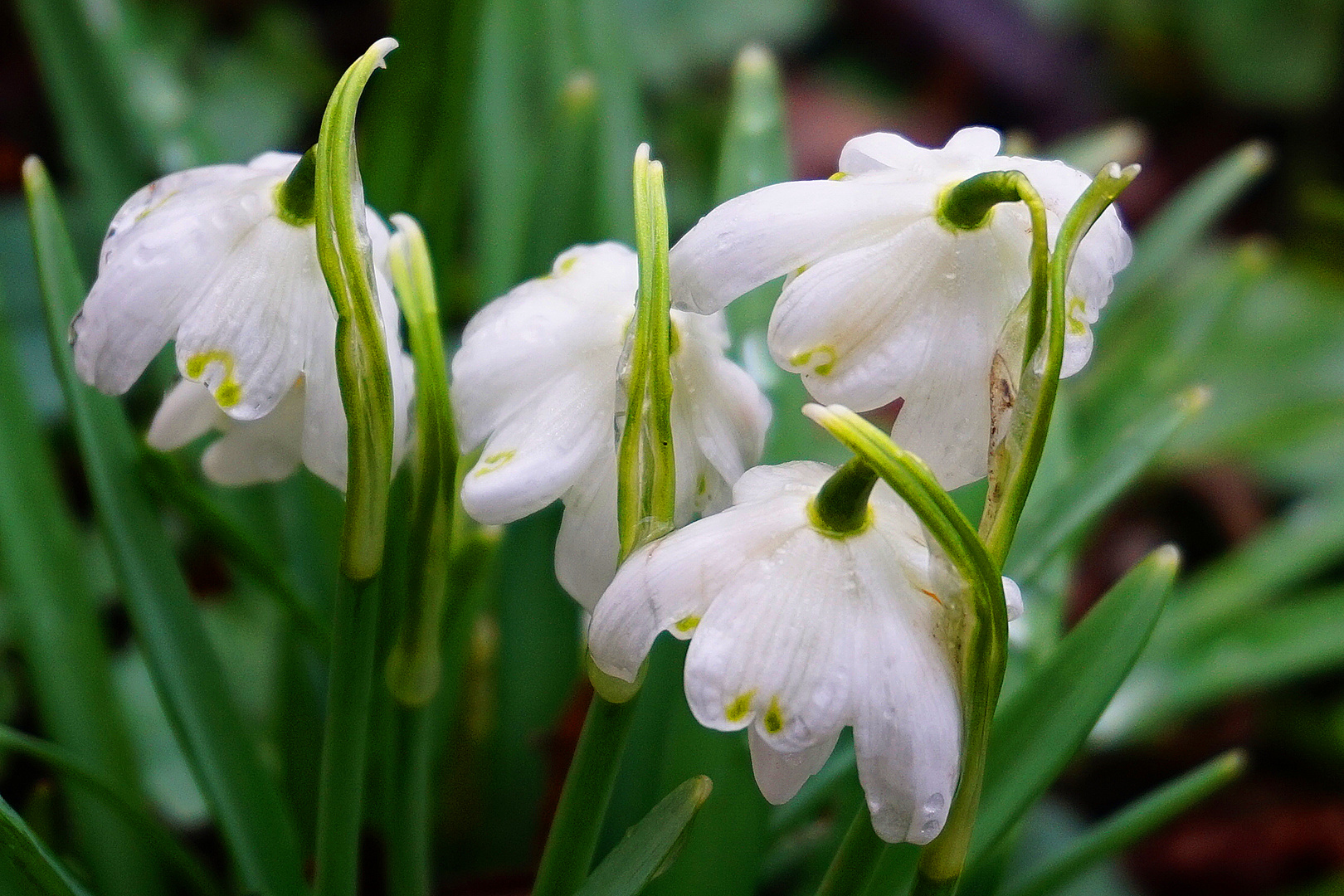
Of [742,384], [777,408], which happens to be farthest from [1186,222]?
[742,384]

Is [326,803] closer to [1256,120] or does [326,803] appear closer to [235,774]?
[235,774]

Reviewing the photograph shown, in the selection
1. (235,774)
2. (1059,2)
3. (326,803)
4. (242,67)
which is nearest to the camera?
(326,803)

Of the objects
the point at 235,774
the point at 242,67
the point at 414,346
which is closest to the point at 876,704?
the point at 414,346

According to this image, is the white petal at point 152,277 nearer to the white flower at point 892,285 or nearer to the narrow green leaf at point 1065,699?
the white flower at point 892,285

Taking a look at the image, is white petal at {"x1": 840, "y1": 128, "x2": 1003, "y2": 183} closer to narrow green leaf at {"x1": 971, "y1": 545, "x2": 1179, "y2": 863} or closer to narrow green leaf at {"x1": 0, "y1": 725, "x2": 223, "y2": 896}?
narrow green leaf at {"x1": 971, "y1": 545, "x2": 1179, "y2": 863}

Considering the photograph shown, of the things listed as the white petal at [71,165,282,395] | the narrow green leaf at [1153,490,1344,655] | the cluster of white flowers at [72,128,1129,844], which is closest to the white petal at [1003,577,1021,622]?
the cluster of white flowers at [72,128,1129,844]
